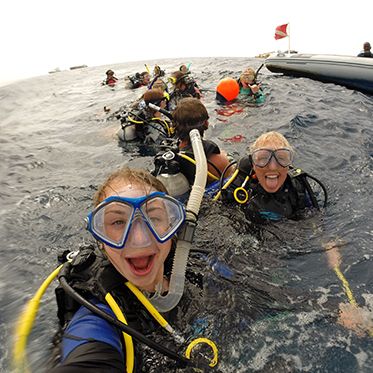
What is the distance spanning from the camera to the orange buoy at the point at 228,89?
10.4 m

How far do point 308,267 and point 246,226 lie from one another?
2.57 feet

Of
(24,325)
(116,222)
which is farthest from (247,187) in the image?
(24,325)

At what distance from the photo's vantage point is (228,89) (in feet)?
34.0

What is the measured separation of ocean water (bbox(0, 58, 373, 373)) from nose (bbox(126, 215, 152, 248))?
42.0 inches

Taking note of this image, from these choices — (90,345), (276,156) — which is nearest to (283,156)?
(276,156)

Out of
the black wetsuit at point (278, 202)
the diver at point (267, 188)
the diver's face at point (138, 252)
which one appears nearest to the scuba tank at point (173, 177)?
the diver at point (267, 188)

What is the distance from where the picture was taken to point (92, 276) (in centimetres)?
194

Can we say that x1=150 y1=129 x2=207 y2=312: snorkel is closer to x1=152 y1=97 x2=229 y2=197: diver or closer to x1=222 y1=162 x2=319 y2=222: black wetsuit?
x1=222 y1=162 x2=319 y2=222: black wetsuit

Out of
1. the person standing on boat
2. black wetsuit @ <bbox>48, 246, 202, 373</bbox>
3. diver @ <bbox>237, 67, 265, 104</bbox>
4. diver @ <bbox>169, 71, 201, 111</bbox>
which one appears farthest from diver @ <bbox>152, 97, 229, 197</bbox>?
the person standing on boat

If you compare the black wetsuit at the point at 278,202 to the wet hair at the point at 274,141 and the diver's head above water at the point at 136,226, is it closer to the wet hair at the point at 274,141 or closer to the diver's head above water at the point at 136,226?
the wet hair at the point at 274,141

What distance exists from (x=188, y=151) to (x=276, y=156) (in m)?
1.20

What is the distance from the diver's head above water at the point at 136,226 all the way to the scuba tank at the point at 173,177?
202 centimetres

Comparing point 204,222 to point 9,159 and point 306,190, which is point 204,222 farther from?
point 9,159

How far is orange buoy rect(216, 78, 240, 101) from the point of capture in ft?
34.0
